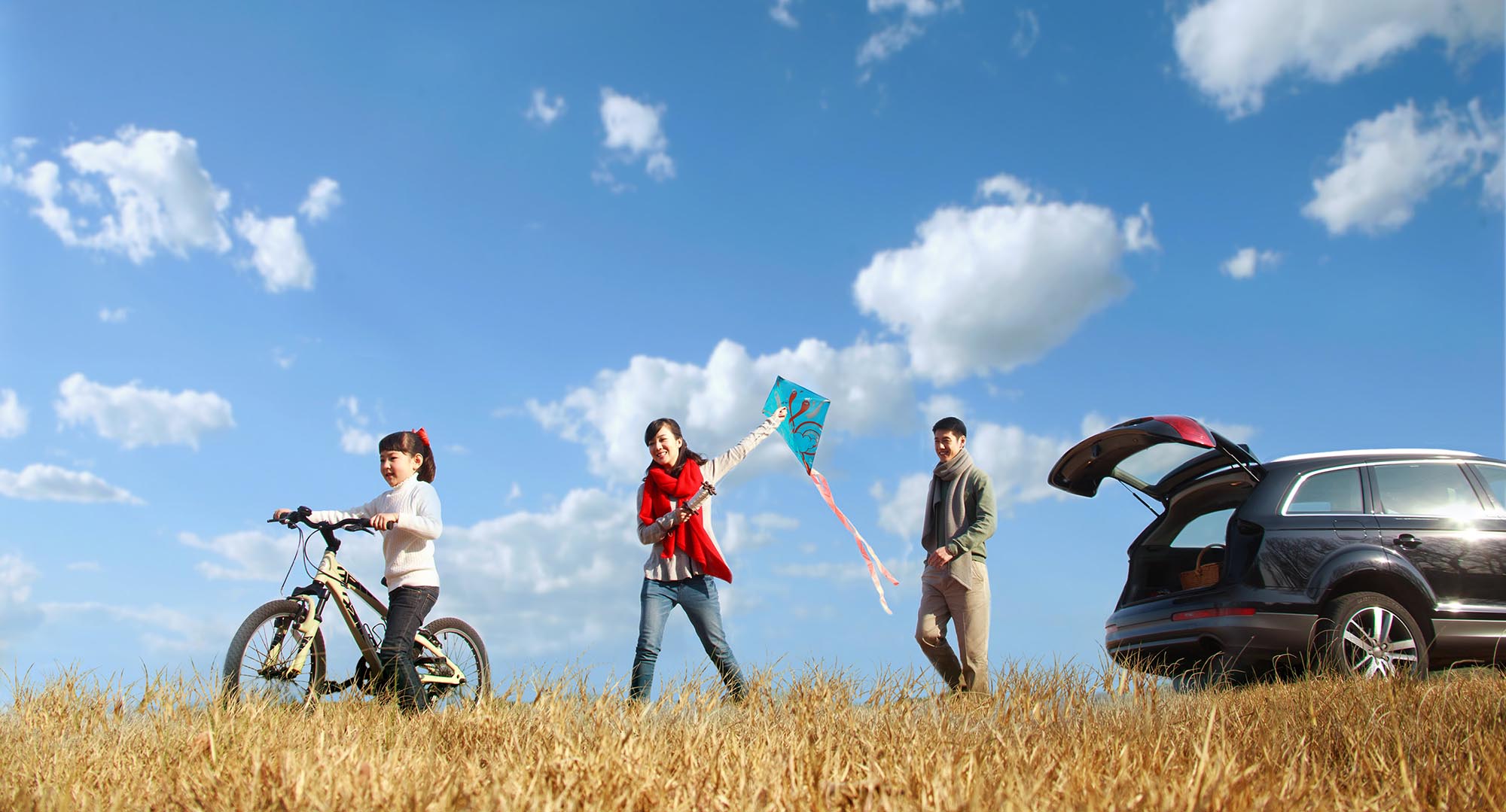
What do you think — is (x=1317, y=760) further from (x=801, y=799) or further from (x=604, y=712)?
(x=604, y=712)

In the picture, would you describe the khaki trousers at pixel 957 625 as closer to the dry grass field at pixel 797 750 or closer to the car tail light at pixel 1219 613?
the dry grass field at pixel 797 750

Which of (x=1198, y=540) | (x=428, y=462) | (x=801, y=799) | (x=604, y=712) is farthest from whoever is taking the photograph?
(x=1198, y=540)

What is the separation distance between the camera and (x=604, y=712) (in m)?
5.23

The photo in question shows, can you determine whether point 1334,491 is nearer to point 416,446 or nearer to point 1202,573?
point 1202,573

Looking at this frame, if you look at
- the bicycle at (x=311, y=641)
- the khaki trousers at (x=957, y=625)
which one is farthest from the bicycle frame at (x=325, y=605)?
the khaki trousers at (x=957, y=625)

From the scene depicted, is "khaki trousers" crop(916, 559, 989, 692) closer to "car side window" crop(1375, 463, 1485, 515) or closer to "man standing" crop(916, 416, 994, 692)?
"man standing" crop(916, 416, 994, 692)

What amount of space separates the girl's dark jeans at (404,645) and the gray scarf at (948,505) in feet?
11.5

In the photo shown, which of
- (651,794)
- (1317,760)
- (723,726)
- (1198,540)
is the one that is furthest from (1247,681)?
(651,794)

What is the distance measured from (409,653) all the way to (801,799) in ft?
12.9

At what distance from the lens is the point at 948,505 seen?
7820mm

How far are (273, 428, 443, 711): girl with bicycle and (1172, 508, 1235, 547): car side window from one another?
5.65m

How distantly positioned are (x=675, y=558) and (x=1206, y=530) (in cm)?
418

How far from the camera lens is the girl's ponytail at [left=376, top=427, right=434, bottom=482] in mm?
7027

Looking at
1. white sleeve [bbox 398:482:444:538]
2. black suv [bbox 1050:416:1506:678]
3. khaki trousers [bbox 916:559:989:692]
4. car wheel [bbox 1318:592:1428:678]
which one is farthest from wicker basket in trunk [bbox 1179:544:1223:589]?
white sleeve [bbox 398:482:444:538]
